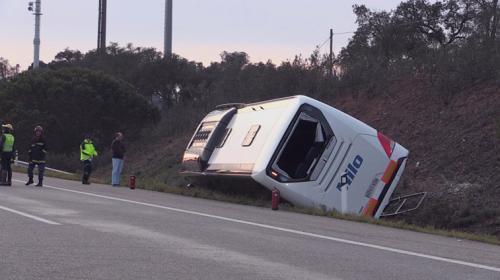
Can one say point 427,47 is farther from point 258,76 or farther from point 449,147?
point 449,147

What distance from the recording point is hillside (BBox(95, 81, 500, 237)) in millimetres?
16609

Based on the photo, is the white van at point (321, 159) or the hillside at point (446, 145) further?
the hillside at point (446, 145)

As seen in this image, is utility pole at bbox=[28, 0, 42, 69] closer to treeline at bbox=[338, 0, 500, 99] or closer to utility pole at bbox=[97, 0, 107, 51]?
utility pole at bbox=[97, 0, 107, 51]

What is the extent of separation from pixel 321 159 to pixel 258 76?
1944cm

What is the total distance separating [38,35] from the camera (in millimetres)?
49562

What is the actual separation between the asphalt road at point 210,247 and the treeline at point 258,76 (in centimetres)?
1289

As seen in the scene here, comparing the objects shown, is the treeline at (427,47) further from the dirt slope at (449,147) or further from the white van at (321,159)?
the white van at (321,159)

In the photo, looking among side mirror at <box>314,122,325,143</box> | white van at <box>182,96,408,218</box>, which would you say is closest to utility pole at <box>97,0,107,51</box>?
white van at <box>182,96,408,218</box>

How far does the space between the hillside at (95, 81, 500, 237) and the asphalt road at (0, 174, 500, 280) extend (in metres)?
4.95

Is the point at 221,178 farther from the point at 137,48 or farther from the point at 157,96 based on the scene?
the point at 137,48

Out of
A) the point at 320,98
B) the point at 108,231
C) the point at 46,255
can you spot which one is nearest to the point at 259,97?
the point at 320,98

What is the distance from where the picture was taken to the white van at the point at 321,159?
1412cm

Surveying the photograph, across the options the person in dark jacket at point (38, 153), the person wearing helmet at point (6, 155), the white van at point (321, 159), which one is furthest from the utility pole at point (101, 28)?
the white van at point (321, 159)

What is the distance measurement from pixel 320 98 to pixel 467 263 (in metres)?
20.6
